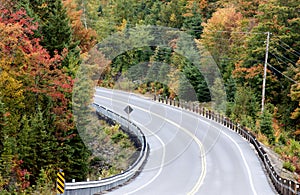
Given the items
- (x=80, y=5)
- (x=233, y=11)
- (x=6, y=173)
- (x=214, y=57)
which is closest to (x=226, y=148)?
(x=6, y=173)

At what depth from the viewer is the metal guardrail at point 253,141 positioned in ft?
64.8

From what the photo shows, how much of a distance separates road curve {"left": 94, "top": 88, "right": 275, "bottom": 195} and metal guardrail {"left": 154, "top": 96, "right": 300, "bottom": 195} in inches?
18.7

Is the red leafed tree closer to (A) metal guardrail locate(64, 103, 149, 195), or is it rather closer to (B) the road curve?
(A) metal guardrail locate(64, 103, 149, 195)

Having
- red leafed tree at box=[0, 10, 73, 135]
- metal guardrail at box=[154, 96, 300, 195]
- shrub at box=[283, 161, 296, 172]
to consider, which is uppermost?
red leafed tree at box=[0, 10, 73, 135]

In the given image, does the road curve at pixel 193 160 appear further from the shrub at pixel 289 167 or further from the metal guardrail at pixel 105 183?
the shrub at pixel 289 167

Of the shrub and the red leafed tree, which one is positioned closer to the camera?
the red leafed tree

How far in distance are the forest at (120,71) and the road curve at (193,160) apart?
3198 millimetres

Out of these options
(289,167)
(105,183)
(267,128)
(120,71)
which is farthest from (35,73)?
(120,71)

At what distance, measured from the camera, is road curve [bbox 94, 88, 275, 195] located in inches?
878

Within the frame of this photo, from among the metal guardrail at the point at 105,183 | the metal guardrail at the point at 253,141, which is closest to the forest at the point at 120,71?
the metal guardrail at the point at 253,141

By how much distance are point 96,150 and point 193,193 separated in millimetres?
16707

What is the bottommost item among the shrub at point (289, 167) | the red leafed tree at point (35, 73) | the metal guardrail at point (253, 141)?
the shrub at point (289, 167)

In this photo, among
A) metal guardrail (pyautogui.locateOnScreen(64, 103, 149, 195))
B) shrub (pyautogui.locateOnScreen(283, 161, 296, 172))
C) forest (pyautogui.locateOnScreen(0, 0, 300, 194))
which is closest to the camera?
metal guardrail (pyautogui.locateOnScreen(64, 103, 149, 195))

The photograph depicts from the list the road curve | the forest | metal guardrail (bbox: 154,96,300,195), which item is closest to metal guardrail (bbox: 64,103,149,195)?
the road curve
